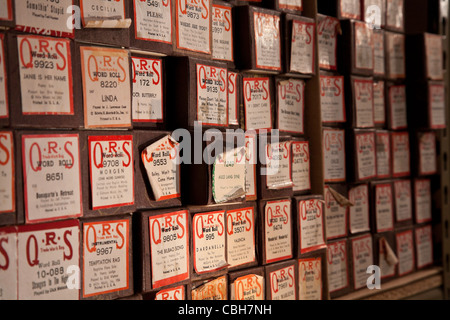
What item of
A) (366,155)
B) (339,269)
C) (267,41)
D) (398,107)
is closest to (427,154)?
(398,107)

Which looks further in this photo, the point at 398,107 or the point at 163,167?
the point at 398,107

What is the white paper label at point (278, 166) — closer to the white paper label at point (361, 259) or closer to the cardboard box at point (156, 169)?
the cardboard box at point (156, 169)

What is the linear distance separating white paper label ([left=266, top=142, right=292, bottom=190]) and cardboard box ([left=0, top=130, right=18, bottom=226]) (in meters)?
0.97

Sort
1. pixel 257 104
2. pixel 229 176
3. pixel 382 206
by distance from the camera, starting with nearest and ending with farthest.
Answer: pixel 229 176 < pixel 257 104 < pixel 382 206

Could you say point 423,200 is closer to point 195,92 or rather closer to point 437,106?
point 437,106

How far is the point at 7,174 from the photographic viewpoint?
1.27 metres

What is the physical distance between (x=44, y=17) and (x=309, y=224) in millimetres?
1313

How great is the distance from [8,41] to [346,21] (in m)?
1.62

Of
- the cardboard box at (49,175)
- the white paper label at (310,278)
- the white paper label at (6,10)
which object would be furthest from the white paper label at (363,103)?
the white paper label at (6,10)

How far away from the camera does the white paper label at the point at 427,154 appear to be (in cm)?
288

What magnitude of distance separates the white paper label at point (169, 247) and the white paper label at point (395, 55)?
1625 millimetres
